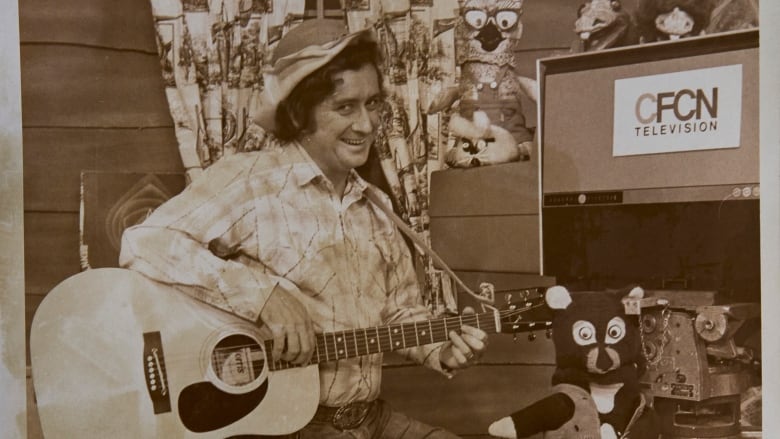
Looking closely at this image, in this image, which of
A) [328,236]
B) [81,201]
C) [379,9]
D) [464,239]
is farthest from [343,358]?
[379,9]

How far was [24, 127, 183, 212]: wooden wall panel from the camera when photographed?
6.26ft

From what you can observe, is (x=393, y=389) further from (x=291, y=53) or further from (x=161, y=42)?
(x=161, y=42)

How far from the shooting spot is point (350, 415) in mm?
1900

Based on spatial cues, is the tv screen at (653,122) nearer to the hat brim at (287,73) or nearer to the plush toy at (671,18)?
the plush toy at (671,18)

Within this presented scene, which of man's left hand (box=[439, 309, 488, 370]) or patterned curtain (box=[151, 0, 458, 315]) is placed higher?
patterned curtain (box=[151, 0, 458, 315])

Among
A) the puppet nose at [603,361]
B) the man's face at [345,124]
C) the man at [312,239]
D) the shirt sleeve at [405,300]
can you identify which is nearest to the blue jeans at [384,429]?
the man at [312,239]

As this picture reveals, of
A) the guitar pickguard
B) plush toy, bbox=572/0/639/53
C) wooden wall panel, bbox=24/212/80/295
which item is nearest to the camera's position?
the guitar pickguard

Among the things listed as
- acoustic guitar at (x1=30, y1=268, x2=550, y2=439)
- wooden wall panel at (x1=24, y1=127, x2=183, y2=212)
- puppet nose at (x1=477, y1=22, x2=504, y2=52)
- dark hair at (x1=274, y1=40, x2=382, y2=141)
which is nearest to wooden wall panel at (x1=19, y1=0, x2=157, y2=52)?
wooden wall panel at (x1=24, y1=127, x2=183, y2=212)

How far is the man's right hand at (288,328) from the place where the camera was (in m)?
1.85

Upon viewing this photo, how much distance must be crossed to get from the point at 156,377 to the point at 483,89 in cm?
100

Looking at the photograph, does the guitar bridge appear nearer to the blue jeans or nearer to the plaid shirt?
the plaid shirt

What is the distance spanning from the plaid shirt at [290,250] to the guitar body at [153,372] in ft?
0.16

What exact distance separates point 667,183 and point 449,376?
0.69 metres

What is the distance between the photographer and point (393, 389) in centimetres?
195
